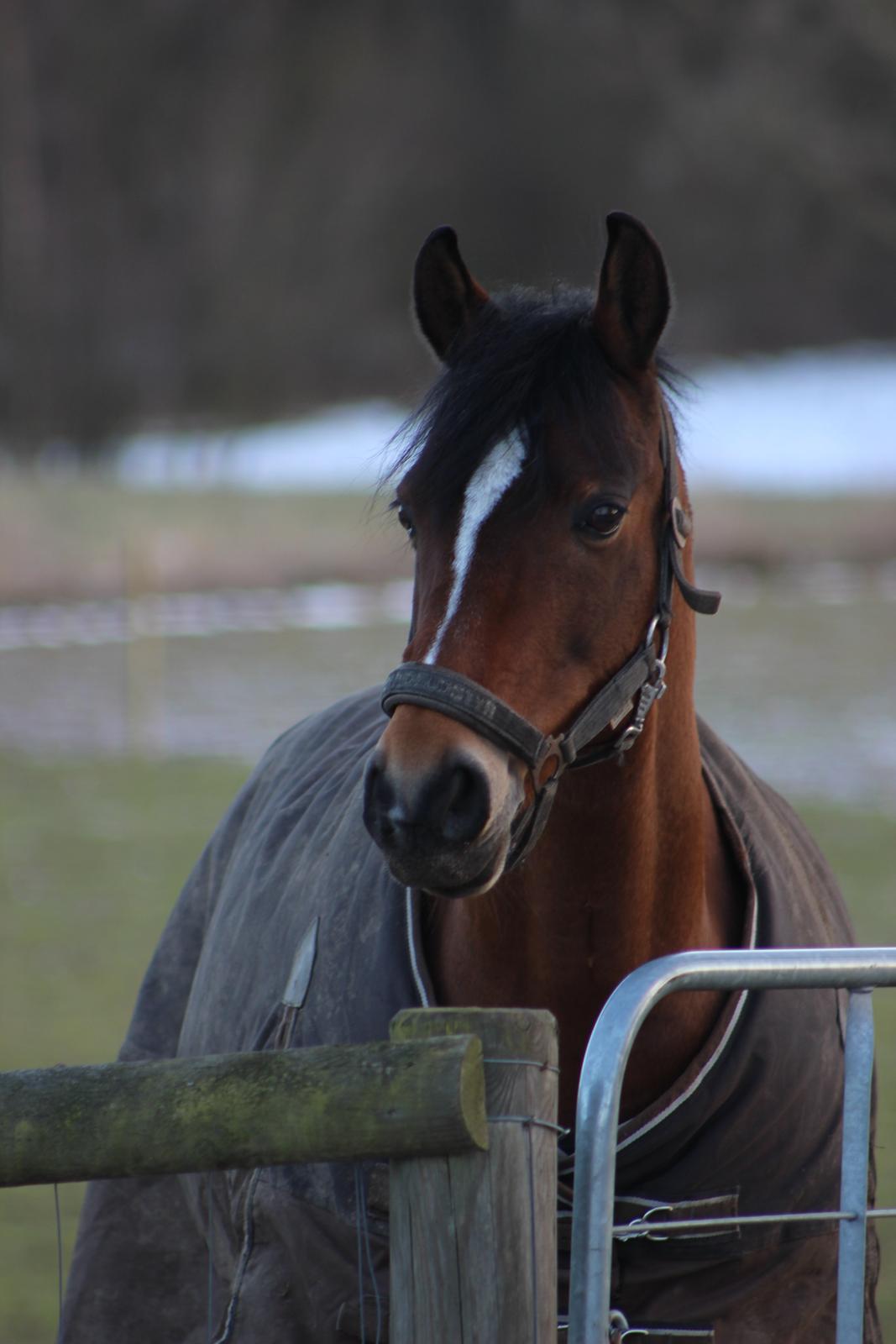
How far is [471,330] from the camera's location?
6.47ft

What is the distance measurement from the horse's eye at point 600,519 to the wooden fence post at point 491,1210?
678 millimetres

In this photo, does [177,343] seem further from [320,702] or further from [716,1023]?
[716,1023]

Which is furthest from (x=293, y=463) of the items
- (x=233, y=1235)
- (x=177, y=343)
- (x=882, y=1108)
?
(x=233, y=1235)

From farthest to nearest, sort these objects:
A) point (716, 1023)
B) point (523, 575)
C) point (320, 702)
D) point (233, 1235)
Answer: point (320, 702), point (233, 1235), point (716, 1023), point (523, 575)

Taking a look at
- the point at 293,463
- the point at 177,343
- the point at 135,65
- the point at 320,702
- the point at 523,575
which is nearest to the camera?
the point at 523,575

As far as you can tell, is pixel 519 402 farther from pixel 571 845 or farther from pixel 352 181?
pixel 352 181

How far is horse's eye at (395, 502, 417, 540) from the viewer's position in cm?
188

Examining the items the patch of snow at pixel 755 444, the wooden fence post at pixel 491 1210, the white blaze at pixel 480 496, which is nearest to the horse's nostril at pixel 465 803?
the white blaze at pixel 480 496

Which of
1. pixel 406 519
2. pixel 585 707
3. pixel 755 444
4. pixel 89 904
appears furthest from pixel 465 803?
pixel 755 444

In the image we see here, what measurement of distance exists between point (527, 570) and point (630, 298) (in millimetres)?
418

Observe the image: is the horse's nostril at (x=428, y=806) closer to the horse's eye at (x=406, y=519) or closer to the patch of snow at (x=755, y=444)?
the horse's eye at (x=406, y=519)

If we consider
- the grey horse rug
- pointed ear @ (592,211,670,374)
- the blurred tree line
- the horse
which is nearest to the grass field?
the grey horse rug

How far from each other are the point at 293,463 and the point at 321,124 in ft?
19.3

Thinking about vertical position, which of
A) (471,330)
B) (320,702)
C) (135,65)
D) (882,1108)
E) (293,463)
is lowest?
(882,1108)
